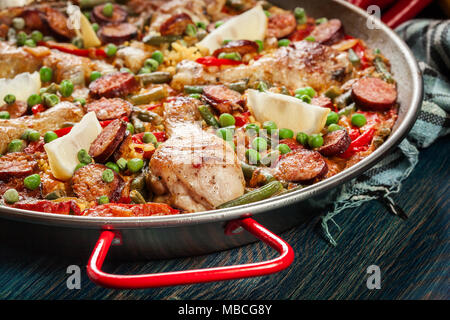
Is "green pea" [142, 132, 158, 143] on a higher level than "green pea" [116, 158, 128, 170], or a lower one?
higher

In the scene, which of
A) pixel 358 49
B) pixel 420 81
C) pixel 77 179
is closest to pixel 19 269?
pixel 77 179

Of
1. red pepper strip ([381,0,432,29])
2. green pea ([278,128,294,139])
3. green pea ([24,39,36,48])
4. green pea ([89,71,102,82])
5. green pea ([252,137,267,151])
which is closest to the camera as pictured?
green pea ([252,137,267,151])

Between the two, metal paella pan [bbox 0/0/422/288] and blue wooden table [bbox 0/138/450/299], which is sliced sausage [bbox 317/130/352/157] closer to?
metal paella pan [bbox 0/0/422/288]

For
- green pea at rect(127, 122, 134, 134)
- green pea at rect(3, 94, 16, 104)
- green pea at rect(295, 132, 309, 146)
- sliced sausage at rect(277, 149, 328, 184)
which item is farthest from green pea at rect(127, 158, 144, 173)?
green pea at rect(3, 94, 16, 104)

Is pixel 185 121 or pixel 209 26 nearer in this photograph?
pixel 185 121

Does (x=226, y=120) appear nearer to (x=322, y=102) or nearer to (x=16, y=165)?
(x=322, y=102)

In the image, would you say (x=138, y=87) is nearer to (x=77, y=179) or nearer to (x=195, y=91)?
(x=195, y=91)
